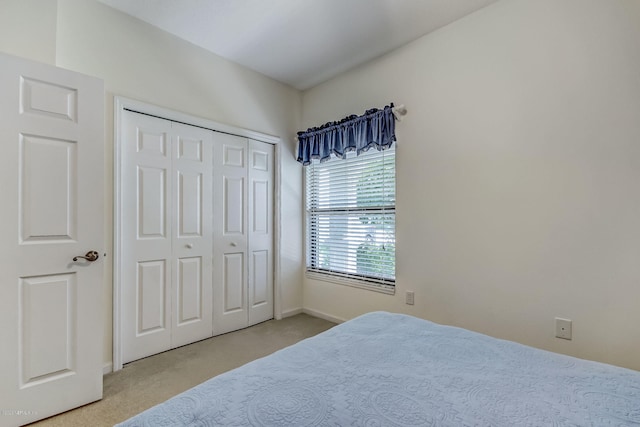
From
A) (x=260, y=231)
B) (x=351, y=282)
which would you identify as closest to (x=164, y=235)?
(x=260, y=231)

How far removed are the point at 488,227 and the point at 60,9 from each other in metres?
3.34

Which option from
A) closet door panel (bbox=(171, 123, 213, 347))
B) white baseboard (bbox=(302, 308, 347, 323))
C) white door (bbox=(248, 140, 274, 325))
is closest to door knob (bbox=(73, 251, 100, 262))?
closet door panel (bbox=(171, 123, 213, 347))

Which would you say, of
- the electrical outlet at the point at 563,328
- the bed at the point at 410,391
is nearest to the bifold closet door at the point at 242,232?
the bed at the point at 410,391

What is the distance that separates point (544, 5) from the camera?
1944 mm

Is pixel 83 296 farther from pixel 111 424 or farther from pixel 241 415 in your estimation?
pixel 241 415

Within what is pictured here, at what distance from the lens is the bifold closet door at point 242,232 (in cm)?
289

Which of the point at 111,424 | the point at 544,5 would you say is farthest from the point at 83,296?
the point at 544,5

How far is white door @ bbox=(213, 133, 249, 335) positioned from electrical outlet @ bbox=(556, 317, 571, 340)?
2.60 meters

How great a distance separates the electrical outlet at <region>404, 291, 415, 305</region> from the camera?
2574 mm

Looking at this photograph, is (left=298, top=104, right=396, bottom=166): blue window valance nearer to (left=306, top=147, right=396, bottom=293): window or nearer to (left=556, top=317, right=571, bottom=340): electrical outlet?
(left=306, top=147, right=396, bottom=293): window

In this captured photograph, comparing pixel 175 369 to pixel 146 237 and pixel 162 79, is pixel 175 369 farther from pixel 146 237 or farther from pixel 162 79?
pixel 162 79

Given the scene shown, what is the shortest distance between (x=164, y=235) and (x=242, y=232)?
30.1 inches

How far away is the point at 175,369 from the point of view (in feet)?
7.30

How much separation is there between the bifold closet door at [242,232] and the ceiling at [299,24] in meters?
0.86
